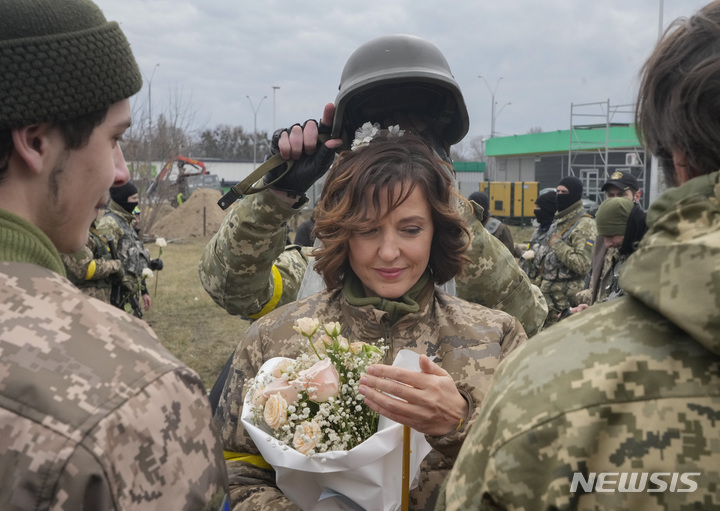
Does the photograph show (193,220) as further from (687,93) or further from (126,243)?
(687,93)

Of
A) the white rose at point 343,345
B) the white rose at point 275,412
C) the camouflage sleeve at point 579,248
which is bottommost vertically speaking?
the camouflage sleeve at point 579,248

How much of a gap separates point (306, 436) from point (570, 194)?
7.10 metres

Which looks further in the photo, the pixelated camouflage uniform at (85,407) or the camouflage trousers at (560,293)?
the camouflage trousers at (560,293)

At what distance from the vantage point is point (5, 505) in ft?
3.43

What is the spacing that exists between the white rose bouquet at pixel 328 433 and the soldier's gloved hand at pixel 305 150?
34.2 inches

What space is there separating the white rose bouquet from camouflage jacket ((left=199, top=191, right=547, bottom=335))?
35.5 inches

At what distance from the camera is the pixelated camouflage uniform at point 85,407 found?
1.06m

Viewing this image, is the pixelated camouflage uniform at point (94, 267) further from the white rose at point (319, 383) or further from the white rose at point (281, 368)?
the white rose at point (319, 383)

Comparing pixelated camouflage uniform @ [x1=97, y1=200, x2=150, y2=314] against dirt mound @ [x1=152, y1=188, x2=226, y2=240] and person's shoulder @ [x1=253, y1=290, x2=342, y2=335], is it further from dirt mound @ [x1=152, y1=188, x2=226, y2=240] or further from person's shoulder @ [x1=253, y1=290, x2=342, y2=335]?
dirt mound @ [x1=152, y1=188, x2=226, y2=240]

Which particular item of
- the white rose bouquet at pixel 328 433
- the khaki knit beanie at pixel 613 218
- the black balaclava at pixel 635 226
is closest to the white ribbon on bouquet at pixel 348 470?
the white rose bouquet at pixel 328 433

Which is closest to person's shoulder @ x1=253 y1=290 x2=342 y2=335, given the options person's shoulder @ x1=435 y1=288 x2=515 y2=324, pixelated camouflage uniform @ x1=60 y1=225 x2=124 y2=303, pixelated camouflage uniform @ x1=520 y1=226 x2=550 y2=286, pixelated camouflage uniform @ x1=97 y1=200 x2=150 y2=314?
person's shoulder @ x1=435 y1=288 x2=515 y2=324

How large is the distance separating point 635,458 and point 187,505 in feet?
2.60

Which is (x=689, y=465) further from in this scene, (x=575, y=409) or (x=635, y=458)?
(x=575, y=409)

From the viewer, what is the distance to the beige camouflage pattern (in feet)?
3.49
